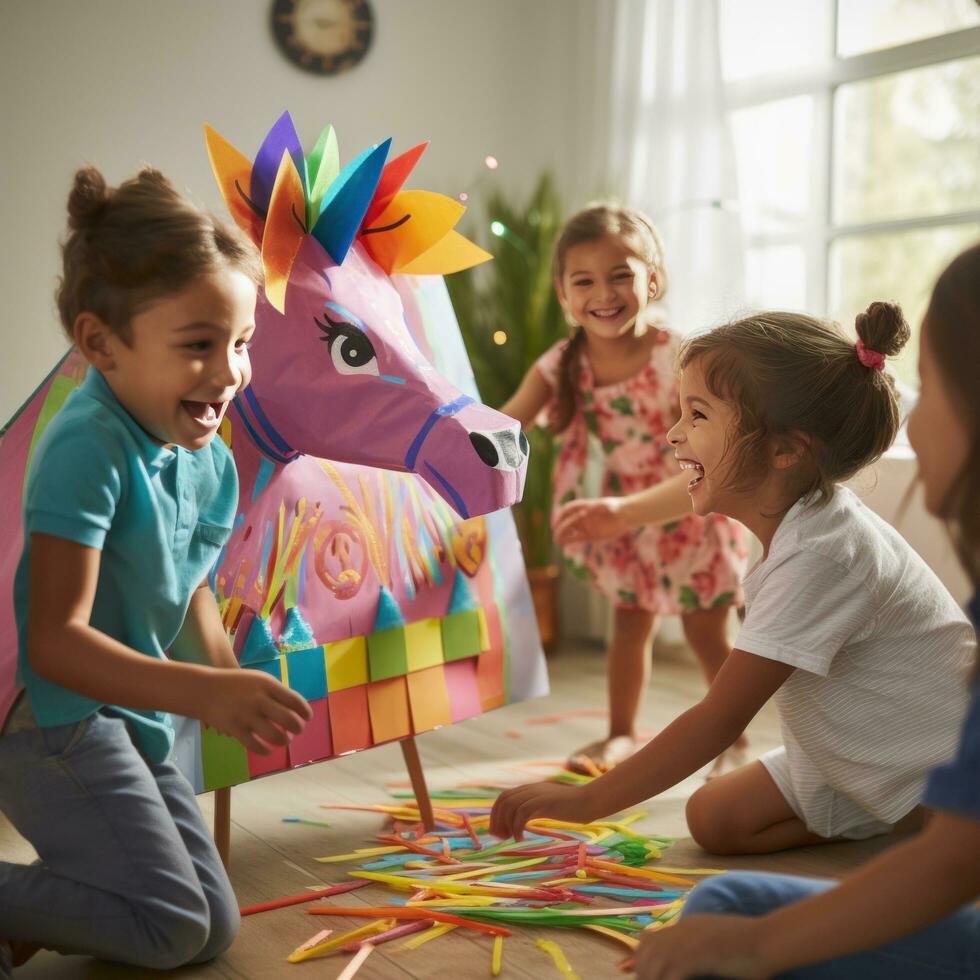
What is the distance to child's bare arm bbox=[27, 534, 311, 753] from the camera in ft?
3.64

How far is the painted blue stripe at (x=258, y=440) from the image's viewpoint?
1540 millimetres

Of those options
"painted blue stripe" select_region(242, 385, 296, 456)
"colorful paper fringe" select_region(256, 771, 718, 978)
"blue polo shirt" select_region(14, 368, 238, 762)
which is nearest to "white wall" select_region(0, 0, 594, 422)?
"painted blue stripe" select_region(242, 385, 296, 456)

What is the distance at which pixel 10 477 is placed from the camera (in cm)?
150

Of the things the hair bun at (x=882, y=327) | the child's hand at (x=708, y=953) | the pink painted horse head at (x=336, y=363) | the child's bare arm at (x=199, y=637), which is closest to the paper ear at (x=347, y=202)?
the pink painted horse head at (x=336, y=363)

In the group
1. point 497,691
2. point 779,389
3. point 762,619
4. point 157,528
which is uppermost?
point 779,389

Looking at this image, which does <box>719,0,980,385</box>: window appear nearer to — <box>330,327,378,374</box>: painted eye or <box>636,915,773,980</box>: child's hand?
<box>330,327,378,374</box>: painted eye

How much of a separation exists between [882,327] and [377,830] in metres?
1.07

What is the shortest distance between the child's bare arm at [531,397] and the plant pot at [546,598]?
0.87 m

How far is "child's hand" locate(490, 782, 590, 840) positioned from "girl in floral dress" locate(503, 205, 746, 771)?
0.98m

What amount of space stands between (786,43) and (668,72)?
31 cm

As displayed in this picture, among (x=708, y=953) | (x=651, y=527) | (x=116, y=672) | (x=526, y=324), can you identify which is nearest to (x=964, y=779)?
(x=708, y=953)

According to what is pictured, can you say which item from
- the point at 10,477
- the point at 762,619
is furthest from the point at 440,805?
the point at 10,477

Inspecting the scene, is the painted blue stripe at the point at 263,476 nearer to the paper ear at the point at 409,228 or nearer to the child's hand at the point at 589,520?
the paper ear at the point at 409,228

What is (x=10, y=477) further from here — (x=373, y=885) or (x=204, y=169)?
(x=204, y=169)
